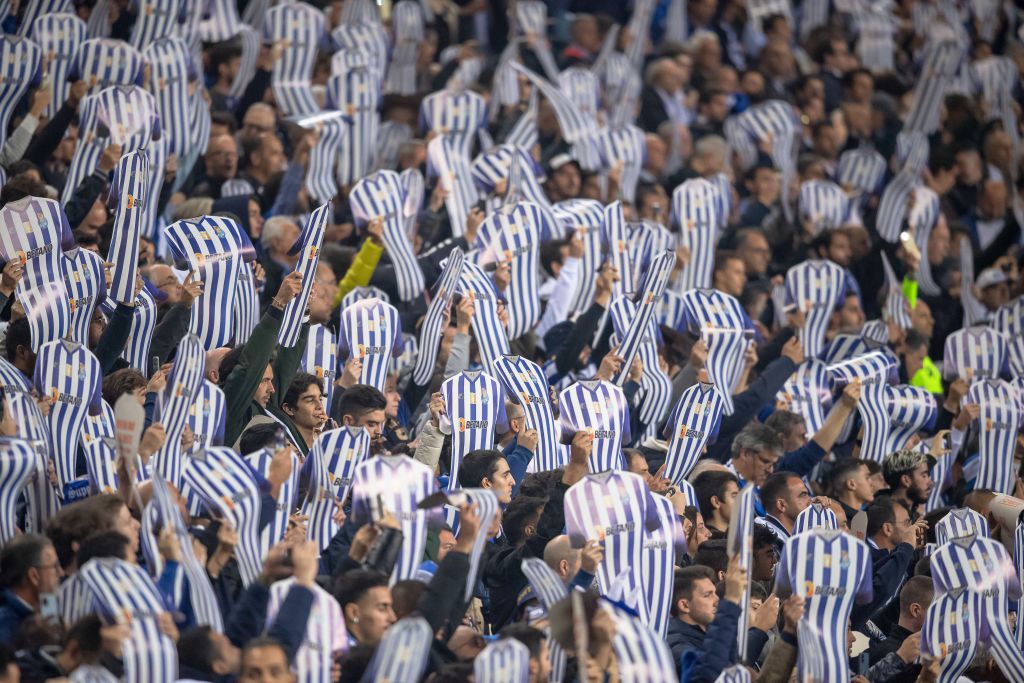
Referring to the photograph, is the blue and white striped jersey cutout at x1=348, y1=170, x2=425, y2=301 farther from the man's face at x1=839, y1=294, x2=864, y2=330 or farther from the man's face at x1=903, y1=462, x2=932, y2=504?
the man's face at x1=839, y1=294, x2=864, y2=330

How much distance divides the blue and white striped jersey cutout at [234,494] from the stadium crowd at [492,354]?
0.02 metres

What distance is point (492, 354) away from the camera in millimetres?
10445

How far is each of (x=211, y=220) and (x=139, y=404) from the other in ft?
7.64

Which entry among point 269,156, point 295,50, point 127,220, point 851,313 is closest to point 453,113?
point 295,50

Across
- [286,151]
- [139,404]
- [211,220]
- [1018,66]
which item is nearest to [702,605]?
[139,404]

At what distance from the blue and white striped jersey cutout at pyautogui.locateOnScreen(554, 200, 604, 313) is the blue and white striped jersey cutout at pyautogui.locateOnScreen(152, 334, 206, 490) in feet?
11.7

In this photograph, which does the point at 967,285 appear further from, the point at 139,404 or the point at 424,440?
the point at 139,404

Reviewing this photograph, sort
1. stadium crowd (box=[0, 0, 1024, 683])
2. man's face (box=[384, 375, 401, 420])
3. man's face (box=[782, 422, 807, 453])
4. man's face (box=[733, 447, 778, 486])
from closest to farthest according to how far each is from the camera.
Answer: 1. stadium crowd (box=[0, 0, 1024, 683])
2. man's face (box=[384, 375, 401, 420])
3. man's face (box=[733, 447, 778, 486])
4. man's face (box=[782, 422, 807, 453])

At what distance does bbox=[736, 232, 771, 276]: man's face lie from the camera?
43.6ft

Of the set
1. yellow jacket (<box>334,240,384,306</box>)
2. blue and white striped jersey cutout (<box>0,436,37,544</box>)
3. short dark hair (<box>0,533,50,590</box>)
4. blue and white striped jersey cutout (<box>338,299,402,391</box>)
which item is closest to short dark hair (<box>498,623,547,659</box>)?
short dark hair (<box>0,533,50,590</box>)

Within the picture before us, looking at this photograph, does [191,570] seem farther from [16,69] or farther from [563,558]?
[16,69]

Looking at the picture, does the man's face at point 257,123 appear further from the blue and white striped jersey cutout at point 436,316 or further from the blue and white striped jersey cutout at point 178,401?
the blue and white striped jersey cutout at point 178,401

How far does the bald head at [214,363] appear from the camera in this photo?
930cm

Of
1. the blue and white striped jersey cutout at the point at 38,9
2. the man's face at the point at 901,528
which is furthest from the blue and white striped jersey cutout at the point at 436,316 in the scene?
the blue and white striped jersey cutout at the point at 38,9
